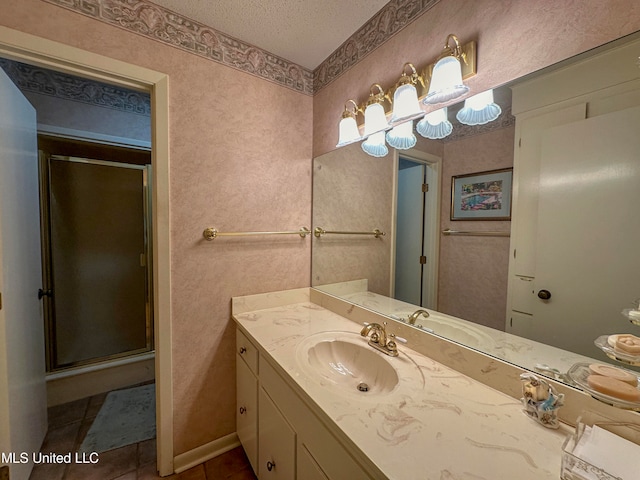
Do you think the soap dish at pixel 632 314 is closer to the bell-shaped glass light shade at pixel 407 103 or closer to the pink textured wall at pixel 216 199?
the bell-shaped glass light shade at pixel 407 103

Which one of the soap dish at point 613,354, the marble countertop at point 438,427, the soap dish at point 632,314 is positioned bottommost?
the marble countertop at point 438,427

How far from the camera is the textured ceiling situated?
1.15m

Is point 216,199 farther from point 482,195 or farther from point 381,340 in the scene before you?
point 482,195

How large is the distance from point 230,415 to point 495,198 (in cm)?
173

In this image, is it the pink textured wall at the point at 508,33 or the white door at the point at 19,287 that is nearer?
the pink textured wall at the point at 508,33

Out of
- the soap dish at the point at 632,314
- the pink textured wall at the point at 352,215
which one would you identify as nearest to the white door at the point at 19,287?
the pink textured wall at the point at 352,215

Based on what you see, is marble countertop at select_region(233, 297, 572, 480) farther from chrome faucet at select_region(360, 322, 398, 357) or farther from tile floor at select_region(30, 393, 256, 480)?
tile floor at select_region(30, 393, 256, 480)

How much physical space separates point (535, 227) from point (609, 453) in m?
0.55

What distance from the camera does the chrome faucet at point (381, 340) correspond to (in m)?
1.01

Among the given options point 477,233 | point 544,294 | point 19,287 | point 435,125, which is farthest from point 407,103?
point 19,287

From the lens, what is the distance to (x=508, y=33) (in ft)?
2.62

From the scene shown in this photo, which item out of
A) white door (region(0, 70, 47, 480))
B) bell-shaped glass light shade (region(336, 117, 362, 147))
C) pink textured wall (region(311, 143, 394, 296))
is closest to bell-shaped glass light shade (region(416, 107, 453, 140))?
pink textured wall (region(311, 143, 394, 296))

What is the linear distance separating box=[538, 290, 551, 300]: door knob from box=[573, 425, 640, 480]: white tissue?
0.33 m

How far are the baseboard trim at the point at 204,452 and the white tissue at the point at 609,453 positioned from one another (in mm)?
1580
